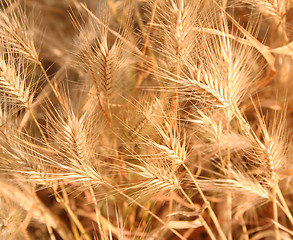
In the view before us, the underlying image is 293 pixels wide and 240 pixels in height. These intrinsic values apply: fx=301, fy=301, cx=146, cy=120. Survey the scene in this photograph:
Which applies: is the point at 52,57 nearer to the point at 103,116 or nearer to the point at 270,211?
the point at 103,116

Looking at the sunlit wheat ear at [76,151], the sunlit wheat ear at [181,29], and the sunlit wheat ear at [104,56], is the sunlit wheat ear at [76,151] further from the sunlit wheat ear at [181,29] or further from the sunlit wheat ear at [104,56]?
the sunlit wheat ear at [181,29]

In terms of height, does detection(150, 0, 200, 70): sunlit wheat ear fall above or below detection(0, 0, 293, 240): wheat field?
above

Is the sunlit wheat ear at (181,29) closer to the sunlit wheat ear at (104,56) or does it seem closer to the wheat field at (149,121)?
the wheat field at (149,121)

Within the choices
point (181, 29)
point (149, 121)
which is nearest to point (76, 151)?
point (149, 121)

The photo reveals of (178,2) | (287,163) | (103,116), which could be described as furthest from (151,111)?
(287,163)

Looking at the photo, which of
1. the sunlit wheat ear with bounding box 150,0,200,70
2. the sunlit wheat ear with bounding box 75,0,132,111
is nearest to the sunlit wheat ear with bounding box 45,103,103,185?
the sunlit wheat ear with bounding box 75,0,132,111

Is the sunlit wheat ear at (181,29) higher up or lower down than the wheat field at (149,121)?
higher up

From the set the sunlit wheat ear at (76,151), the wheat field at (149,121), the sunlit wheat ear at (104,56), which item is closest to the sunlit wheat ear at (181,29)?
the wheat field at (149,121)

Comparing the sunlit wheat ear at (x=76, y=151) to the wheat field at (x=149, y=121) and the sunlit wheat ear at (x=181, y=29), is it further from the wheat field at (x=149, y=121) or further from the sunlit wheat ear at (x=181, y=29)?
the sunlit wheat ear at (x=181, y=29)

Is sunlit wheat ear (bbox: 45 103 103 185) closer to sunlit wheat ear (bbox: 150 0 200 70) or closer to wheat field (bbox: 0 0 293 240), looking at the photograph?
wheat field (bbox: 0 0 293 240)

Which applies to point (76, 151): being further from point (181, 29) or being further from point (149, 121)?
point (181, 29)

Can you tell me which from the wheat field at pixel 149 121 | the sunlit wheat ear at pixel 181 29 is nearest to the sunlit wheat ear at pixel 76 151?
the wheat field at pixel 149 121

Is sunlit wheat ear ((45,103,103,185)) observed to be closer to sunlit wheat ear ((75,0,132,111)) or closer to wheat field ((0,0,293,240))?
wheat field ((0,0,293,240))

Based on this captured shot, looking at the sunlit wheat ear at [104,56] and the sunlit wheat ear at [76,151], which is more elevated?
the sunlit wheat ear at [104,56]
